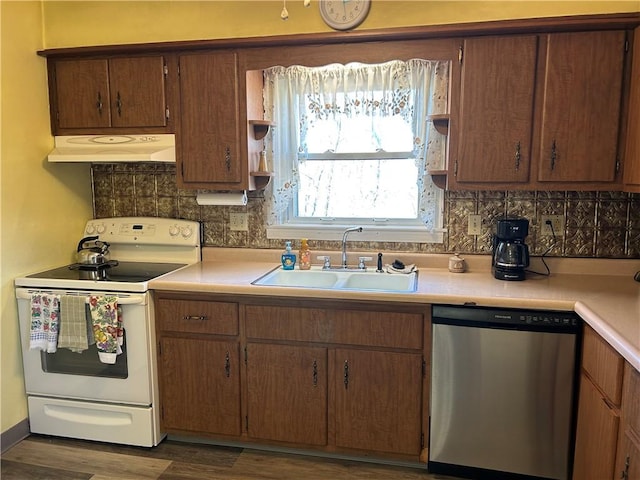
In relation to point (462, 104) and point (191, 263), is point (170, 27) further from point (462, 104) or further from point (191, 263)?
point (462, 104)

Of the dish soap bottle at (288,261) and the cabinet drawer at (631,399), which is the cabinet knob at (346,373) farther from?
the cabinet drawer at (631,399)

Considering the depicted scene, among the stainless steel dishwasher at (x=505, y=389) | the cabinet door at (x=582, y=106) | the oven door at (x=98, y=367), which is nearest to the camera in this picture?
the stainless steel dishwasher at (x=505, y=389)

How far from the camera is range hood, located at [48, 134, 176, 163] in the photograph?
101 inches

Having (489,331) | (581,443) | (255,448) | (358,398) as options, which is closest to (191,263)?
Answer: (255,448)

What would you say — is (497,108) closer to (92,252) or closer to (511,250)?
(511,250)

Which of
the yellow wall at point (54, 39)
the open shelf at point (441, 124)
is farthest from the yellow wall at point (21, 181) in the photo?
the open shelf at point (441, 124)

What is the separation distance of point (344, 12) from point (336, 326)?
5.14 feet

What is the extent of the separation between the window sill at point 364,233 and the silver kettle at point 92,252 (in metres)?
0.97

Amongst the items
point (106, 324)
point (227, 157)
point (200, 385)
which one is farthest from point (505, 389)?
point (106, 324)

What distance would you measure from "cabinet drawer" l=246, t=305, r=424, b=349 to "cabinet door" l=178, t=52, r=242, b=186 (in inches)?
31.1

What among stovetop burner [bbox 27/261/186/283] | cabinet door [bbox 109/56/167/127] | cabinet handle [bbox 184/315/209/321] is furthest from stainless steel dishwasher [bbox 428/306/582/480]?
cabinet door [bbox 109/56/167/127]

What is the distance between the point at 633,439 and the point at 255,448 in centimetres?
171

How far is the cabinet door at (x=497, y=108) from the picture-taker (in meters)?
2.25

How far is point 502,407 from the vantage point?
6.88 feet
